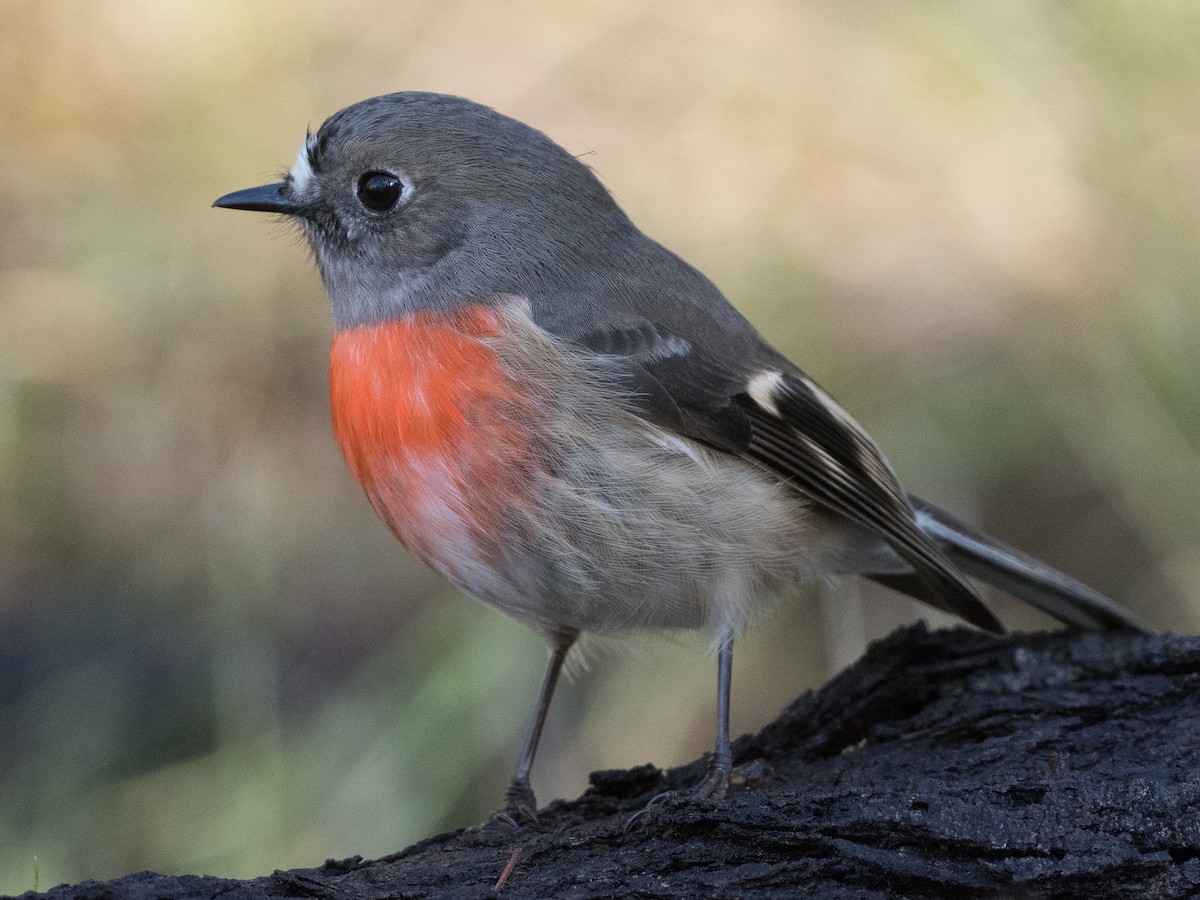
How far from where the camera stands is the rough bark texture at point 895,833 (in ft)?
10.4

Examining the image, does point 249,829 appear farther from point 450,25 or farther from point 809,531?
point 450,25

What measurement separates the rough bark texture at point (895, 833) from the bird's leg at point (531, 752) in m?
0.08

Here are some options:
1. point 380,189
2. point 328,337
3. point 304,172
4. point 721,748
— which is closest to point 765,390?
point 721,748

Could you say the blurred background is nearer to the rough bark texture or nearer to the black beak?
the black beak

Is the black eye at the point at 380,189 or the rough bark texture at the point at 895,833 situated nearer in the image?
the rough bark texture at the point at 895,833

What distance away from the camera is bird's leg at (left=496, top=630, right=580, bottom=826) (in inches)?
161

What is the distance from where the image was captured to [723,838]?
3.29m

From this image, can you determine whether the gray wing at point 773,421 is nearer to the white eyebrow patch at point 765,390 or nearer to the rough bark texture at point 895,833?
the white eyebrow patch at point 765,390

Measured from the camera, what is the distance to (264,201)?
4.33 m

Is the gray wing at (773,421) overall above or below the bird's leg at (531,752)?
above

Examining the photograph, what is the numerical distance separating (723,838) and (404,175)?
2.24 meters

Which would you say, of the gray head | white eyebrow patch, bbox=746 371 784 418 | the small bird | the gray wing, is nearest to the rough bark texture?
the small bird

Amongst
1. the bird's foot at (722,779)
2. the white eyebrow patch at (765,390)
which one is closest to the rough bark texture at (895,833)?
the bird's foot at (722,779)

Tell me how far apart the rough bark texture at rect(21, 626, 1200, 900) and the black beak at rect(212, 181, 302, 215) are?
6.72 feet
